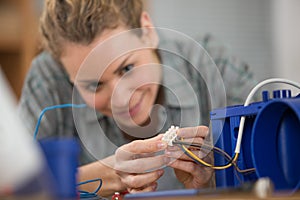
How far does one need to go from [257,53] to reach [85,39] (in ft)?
7.38

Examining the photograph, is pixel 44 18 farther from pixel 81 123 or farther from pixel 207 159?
pixel 207 159

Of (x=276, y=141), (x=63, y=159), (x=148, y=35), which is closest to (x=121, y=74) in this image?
(x=148, y=35)

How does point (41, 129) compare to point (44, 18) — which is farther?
point (41, 129)

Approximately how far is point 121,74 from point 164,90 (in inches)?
5.6

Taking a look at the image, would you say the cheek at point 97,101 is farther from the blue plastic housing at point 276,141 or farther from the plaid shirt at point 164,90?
the blue plastic housing at point 276,141

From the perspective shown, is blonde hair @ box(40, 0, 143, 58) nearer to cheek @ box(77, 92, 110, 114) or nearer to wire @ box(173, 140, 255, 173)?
cheek @ box(77, 92, 110, 114)

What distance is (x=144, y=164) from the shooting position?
0.78 m

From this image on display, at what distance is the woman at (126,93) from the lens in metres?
0.77

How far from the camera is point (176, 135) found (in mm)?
726

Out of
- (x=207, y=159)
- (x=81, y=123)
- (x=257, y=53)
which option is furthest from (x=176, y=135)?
(x=257, y=53)

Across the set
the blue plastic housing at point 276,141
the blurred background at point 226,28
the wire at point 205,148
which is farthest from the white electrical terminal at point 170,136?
the blurred background at point 226,28

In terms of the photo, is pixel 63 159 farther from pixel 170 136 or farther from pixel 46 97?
pixel 46 97

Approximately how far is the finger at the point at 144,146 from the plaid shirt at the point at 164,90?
16 cm

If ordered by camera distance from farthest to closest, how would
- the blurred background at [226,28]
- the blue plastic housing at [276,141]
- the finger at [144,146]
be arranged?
the blurred background at [226,28] < the finger at [144,146] < the blue plastic housing at [276,141]
